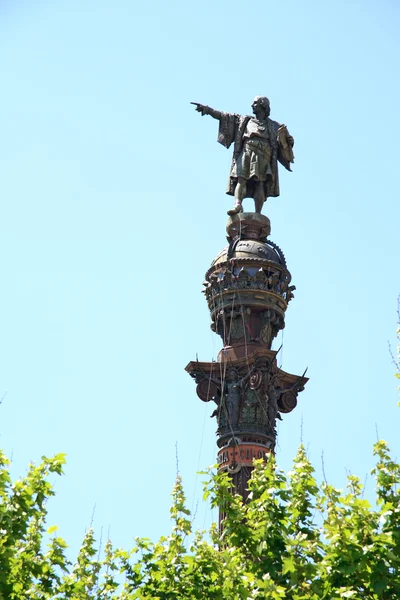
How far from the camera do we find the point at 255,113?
39.2 metres

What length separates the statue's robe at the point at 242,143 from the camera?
128 feet

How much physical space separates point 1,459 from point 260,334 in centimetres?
1314

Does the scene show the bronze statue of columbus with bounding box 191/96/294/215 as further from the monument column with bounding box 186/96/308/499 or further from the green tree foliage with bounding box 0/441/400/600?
the green tree foliage with bounding box 0/441/400/600

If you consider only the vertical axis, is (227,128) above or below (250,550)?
above

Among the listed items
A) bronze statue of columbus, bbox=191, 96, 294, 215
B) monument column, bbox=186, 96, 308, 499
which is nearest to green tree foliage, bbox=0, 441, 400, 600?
monument column, bbox=186, 96, 308, 499

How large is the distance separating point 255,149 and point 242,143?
0.54 meters

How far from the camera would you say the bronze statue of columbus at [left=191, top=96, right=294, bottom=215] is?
38.7m

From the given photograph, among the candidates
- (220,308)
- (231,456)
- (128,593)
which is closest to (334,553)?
(128,593)

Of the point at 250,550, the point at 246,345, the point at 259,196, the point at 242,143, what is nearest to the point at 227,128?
the point at 242,143

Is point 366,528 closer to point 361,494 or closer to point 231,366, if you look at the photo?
point 361,494

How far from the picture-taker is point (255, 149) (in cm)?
3875

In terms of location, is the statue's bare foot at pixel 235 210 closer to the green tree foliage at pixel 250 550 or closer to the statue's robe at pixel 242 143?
the statue's robe at pixel 242 143

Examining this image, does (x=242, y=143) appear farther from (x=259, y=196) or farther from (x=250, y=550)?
(x=250, y=550)

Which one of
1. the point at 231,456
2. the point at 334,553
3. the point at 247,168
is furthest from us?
the point at 247,168
